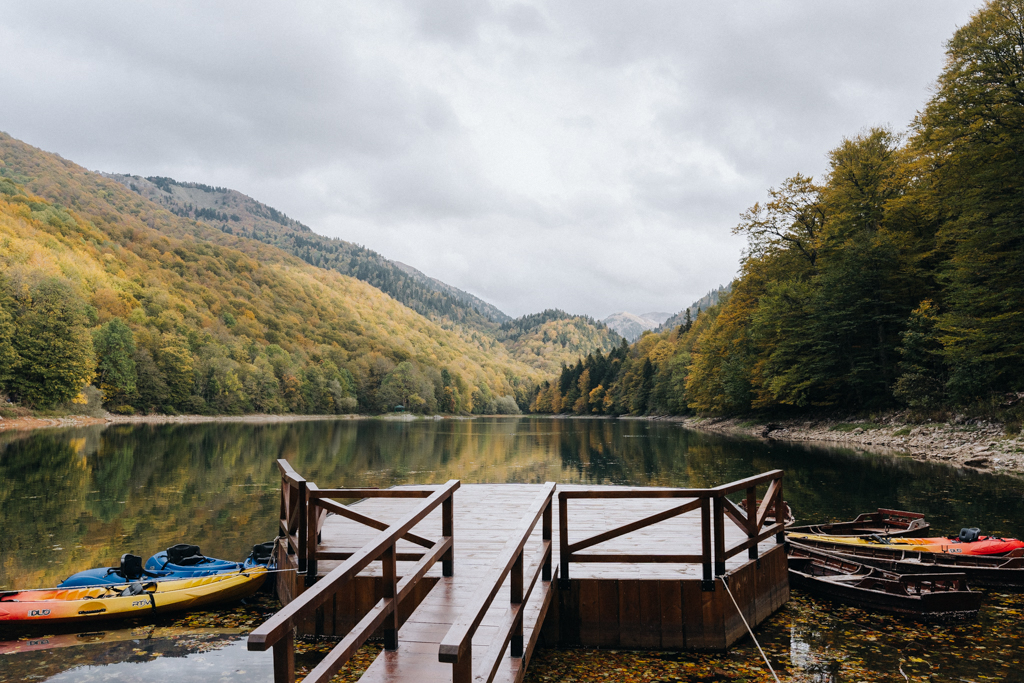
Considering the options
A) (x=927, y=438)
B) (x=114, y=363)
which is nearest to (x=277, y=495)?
(x=927, y=438)

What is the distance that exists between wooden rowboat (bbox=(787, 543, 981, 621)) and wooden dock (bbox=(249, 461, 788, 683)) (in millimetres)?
927

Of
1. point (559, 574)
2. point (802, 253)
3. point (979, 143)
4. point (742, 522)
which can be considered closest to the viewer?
point (559, 574)

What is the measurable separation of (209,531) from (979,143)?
38279 mm

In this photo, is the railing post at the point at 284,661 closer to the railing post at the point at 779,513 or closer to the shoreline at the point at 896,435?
the railing post at the point at 779,513

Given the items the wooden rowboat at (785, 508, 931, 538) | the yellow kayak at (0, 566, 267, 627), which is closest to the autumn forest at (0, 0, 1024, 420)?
the wooden rowboat at (785, 508, 931, 538)

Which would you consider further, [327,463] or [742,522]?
[327,463]

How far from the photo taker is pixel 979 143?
30.2 meters

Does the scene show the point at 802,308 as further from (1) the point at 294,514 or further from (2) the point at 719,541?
(1) the point at 294,514

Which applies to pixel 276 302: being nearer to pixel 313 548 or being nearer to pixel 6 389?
pixel 6 389

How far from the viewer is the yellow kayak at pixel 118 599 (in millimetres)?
8797

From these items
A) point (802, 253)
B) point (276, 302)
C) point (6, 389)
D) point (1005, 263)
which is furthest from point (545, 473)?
point (276, 302)

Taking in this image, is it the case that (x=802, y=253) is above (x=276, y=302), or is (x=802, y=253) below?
below

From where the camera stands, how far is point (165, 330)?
329 ft

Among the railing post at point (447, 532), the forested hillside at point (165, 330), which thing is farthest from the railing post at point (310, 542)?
the forested hillside at point (165, 330)
